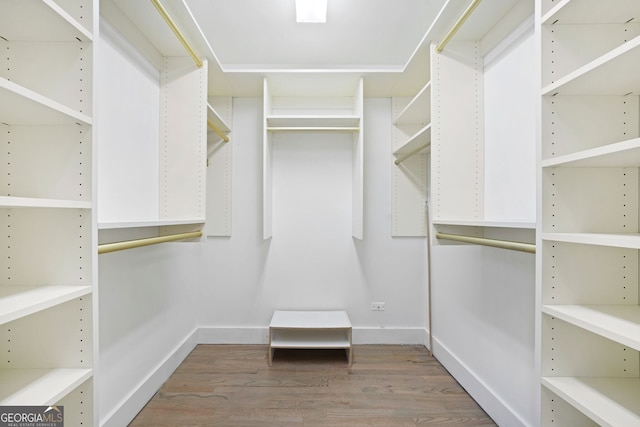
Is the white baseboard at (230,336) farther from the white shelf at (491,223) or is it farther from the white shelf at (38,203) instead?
the white shelf at (38,203)

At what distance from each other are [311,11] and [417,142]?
1190mm

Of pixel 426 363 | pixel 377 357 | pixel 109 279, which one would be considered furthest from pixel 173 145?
pixel 426 363

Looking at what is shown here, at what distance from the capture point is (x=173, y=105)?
207 centimetres

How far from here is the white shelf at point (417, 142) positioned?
2036 mm

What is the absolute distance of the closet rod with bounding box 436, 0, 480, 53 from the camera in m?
1.48

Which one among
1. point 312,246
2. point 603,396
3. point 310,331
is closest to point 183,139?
point 312,246

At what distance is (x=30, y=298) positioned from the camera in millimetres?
909

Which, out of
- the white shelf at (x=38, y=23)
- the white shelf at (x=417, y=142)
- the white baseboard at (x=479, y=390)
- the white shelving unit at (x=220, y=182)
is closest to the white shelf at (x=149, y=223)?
the white shelf at (x=38, y=23)

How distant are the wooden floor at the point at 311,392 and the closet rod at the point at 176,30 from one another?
2269 millimetres

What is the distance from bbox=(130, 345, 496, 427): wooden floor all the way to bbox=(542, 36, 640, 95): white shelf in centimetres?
185

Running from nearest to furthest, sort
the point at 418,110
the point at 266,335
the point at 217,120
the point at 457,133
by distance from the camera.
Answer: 1. the point at 457,133
2. the point at 418,110
3. the point at 217,120
4. the point at 266,335

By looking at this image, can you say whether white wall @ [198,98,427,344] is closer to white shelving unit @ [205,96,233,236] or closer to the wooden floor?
white shelving unit @ [205,96,233,236]

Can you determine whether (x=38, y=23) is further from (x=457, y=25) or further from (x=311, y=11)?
(x=457, y=25)

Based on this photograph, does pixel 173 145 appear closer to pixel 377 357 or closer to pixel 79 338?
pixel 79 338
